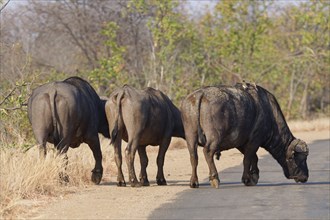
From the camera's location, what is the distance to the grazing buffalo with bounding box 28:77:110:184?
47.1 ft

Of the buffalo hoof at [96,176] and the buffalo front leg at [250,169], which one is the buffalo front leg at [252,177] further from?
the buffalo hoof at [96,176]

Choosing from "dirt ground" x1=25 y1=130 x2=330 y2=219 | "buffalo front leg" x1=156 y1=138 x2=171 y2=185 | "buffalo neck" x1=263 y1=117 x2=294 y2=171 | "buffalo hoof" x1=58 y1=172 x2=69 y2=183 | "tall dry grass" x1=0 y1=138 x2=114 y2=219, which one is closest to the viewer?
"dirt ground" x1=25 y1=130 x2=330 y2=219

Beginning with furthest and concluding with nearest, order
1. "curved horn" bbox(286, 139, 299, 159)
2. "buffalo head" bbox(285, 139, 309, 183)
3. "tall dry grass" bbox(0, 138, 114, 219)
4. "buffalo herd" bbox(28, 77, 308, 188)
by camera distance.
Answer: "curved horn" bbox(286, 139, 299, 159) → "buffalo head" bbox(285, 139, 309, 183) → "buffalo herd" bbox(28, 77, 308, 188) → "tall dry grass" bbox(0, 138, 114, 219)

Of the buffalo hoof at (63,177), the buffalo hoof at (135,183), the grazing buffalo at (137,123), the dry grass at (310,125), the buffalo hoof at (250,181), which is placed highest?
the grazing buffalo at (137,123)

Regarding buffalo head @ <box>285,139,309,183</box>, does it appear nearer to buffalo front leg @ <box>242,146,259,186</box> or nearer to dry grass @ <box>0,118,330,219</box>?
buffalo front leg @ <box>242,146,259,186</box>

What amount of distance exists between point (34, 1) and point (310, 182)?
68.6 feet

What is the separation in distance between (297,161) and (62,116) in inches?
159

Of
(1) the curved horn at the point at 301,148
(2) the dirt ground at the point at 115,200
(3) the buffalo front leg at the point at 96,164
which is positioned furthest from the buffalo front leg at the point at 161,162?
(1) the curved horn at the point at 301,148

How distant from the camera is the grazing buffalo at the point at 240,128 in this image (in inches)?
578

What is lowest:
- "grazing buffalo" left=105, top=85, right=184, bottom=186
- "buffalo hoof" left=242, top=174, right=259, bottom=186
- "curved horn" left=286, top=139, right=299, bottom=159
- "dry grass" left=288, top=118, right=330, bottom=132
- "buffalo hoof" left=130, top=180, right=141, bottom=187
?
"dry grass" left=288, top=118, right=330, bottom=132

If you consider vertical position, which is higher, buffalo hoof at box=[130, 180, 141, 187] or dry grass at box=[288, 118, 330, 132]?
buffalo hoof at box=[130, 180, 141, 187]

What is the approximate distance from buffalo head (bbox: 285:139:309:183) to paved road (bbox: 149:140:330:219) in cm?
16

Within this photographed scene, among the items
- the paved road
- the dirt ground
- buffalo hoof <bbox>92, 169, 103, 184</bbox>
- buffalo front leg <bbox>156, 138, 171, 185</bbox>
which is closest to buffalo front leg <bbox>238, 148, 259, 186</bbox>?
the paved road

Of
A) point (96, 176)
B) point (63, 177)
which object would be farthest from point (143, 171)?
point (63, 177)
